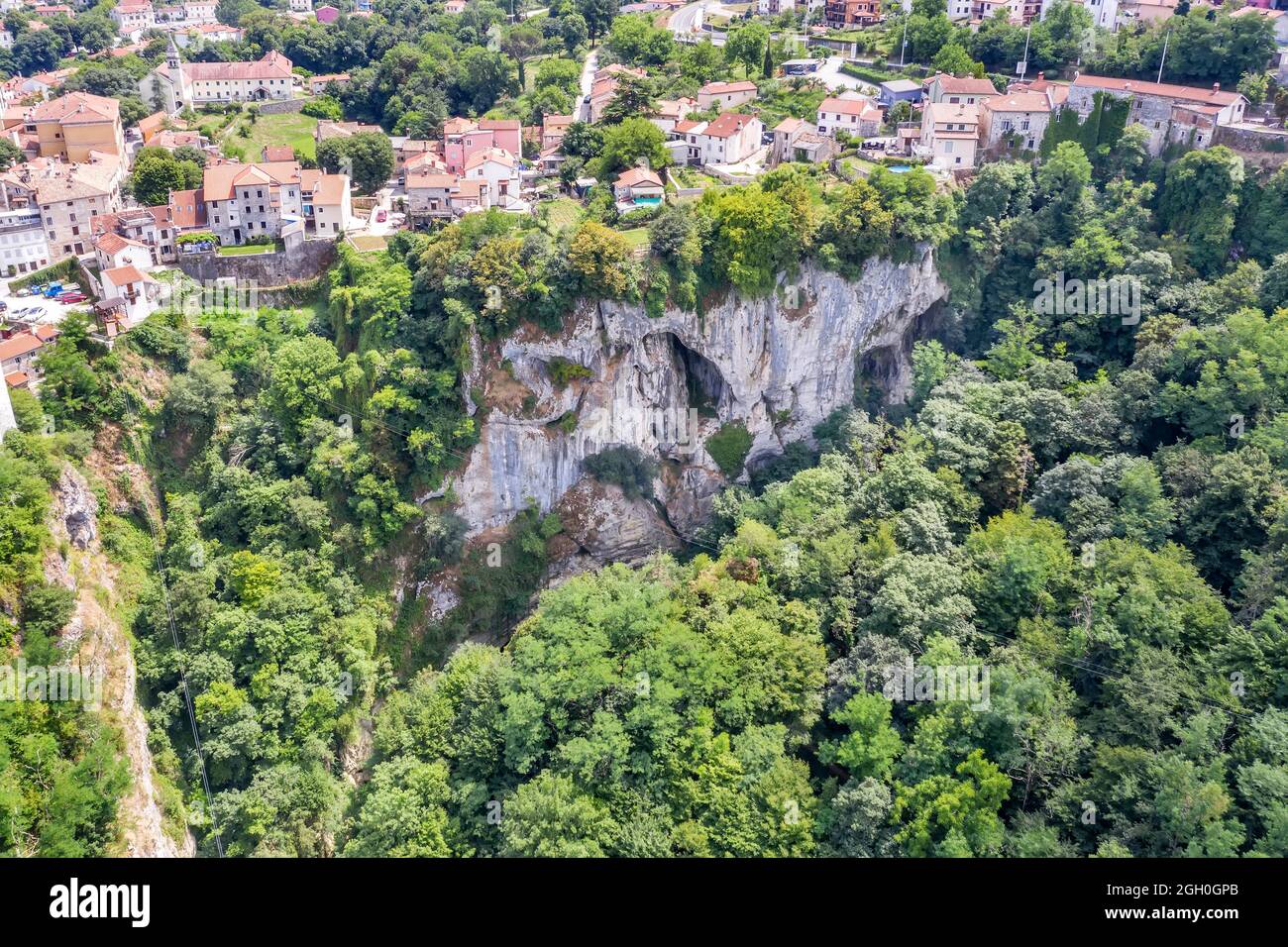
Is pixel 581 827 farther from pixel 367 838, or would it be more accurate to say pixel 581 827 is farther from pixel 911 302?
pixel 911 302

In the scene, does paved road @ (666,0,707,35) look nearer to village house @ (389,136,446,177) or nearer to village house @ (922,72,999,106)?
village house @ (922,72,999,106)

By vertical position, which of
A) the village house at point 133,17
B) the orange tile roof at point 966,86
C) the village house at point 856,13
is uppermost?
the village house at point 856,13

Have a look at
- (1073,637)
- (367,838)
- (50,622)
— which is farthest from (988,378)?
(50,622)

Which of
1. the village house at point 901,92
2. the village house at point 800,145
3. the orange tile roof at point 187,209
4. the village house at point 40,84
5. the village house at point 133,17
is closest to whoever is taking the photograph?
the orange tile roof at point 187,209

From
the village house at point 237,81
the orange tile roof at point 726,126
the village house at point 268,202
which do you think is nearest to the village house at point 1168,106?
the orange tile roof at point 726,126

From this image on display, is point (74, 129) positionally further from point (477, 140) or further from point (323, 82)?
point (477, 140)
